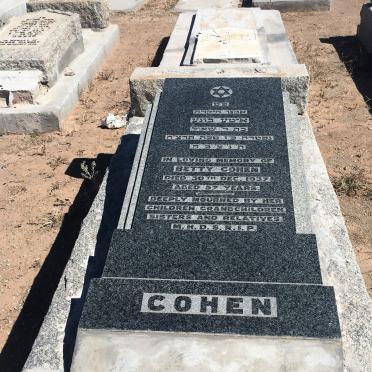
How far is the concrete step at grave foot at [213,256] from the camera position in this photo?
3.02m

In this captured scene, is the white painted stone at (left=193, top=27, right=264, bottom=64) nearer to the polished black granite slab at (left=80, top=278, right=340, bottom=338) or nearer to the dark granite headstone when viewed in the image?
the dark granite headstone

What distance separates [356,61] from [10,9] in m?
6.04

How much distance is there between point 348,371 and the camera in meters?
2.75

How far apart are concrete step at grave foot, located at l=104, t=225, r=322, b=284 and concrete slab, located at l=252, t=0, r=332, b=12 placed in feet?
28.8

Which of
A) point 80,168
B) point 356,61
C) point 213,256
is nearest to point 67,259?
point 80,168

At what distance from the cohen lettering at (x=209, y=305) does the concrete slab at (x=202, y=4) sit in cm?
955

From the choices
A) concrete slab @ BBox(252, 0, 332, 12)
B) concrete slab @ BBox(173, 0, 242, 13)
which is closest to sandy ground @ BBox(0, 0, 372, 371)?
concrete slab @ BBox(252, 0, 332, 12)

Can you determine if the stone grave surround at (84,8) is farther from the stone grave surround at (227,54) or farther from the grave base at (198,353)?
the grave base at (198,353)

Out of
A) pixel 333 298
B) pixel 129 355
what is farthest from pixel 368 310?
pixel 129 355

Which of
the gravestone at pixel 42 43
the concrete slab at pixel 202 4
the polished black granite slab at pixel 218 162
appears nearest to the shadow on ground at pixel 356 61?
the concrete slab at pixel 202 4

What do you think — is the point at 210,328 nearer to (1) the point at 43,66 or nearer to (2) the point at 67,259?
(2) the point at 67,259

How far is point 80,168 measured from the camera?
19.0 feet

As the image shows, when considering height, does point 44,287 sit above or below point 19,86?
below

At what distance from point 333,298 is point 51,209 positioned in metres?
3.25
